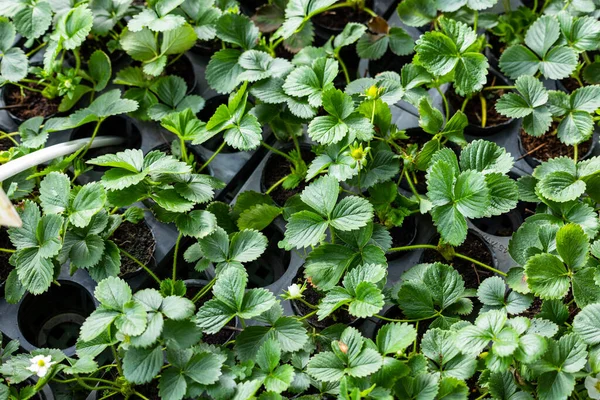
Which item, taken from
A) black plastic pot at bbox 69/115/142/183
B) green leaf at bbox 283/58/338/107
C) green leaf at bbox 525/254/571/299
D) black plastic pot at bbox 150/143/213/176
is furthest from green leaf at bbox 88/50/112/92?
green leaf at bbox 525/254/571/299

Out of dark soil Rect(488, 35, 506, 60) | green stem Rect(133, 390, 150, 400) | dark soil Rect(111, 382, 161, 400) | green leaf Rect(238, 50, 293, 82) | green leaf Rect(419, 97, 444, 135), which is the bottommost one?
dark soil Rect(111, 382, 161, 400)

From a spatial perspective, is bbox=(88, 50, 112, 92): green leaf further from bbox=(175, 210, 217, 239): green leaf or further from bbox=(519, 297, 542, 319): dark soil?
bbox=(519, 297, 542, 319): dark soil

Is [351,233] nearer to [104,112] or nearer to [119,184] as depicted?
[119,184]

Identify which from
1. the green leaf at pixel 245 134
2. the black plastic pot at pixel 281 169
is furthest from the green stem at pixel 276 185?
the green leaf at pixel 245 134

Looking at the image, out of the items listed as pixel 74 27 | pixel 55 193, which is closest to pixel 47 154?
pixel 55 193

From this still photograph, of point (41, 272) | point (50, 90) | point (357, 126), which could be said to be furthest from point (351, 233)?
point (50, 90)

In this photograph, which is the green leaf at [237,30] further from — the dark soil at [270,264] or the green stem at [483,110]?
the green stem at [483,110]
